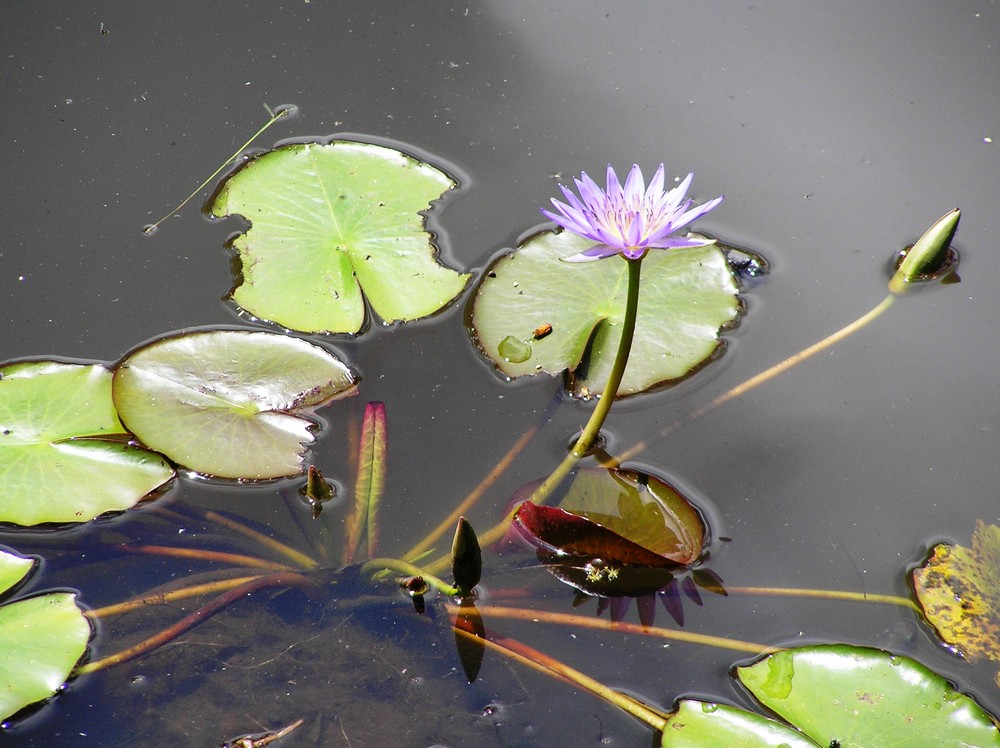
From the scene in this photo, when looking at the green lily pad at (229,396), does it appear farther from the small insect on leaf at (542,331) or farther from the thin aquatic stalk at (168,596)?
the small insect on leaf at (542,331)

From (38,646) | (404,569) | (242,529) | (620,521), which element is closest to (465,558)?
(404,569)

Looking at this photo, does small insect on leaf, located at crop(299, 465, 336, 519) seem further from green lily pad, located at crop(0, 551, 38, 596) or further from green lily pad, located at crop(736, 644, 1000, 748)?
green lily pad, located at crop(736, 644, 1000, 748)

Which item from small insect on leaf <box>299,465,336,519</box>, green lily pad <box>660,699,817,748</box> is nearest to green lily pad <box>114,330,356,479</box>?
small insect on leaf <box>299,465,336,519</box>

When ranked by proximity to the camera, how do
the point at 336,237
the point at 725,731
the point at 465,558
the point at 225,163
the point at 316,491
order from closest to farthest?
1. the point at 725,731
2. the point at 465,558
3. the point at 316,491
4. the point at 336,237
5. the point at 225,163

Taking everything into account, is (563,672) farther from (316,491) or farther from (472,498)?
(316,491)

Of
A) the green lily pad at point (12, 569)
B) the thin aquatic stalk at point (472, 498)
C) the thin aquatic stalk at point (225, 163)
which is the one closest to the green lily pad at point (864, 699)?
the thin aquatic stalk at point (472, 498)

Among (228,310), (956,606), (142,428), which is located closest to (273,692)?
(142,428)

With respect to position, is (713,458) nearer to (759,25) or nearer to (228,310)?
(228,310)
